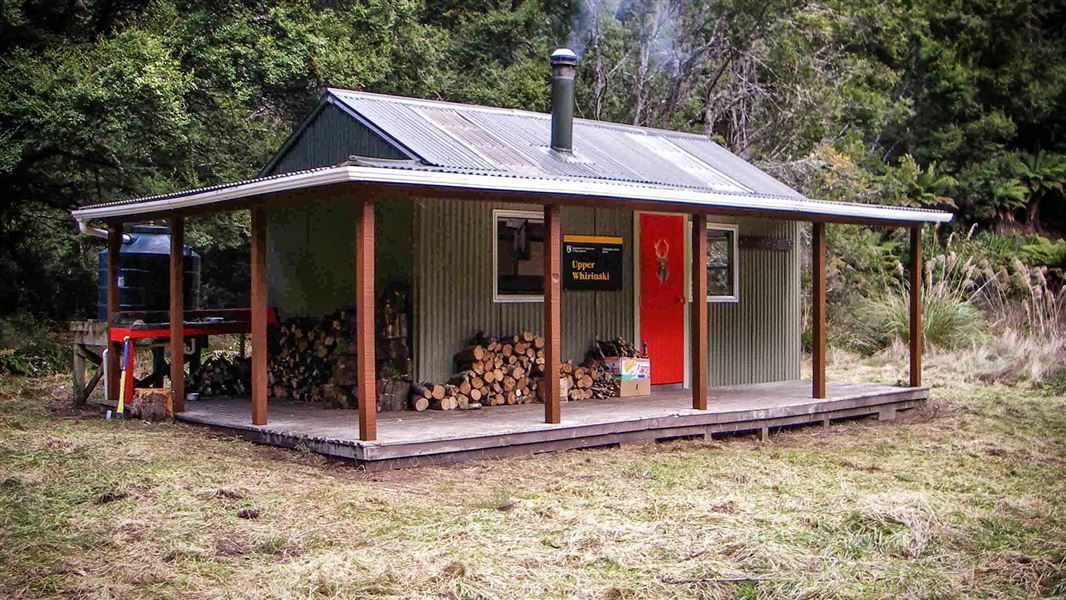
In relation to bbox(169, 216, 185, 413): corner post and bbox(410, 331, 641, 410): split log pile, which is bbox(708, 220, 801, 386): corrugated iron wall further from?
bbox(169, 216, 185, 413): corner post

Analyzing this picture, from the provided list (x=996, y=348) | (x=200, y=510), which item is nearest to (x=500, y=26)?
(x=996, y=348)

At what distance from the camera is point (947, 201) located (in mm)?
20016

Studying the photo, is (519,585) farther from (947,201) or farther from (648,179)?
(947,201)

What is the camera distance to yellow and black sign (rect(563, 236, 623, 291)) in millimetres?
10578

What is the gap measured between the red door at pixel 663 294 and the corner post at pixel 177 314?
15.2 feet

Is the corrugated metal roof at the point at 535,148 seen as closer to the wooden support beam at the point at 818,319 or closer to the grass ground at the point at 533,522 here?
the wooden support beam at the point at 818,319

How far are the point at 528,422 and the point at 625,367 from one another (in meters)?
2.29

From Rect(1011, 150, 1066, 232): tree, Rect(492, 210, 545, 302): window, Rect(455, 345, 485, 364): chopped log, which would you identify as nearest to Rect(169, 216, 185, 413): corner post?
Rect(455, 345, 485, 364): chopped log

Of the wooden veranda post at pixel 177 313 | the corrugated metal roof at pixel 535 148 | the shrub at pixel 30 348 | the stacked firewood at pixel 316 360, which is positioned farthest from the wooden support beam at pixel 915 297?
the shrub at pixel 30 348

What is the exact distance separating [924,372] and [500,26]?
10083 millimetres

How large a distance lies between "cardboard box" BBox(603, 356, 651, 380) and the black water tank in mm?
4535

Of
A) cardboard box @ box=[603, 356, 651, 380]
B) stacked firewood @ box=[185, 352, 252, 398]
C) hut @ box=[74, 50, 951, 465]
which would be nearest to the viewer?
hut @ box=[74, 50, 951, 465]

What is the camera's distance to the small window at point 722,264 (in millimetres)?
11852

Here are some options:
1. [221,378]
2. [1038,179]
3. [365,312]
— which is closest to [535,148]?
[365,312]
